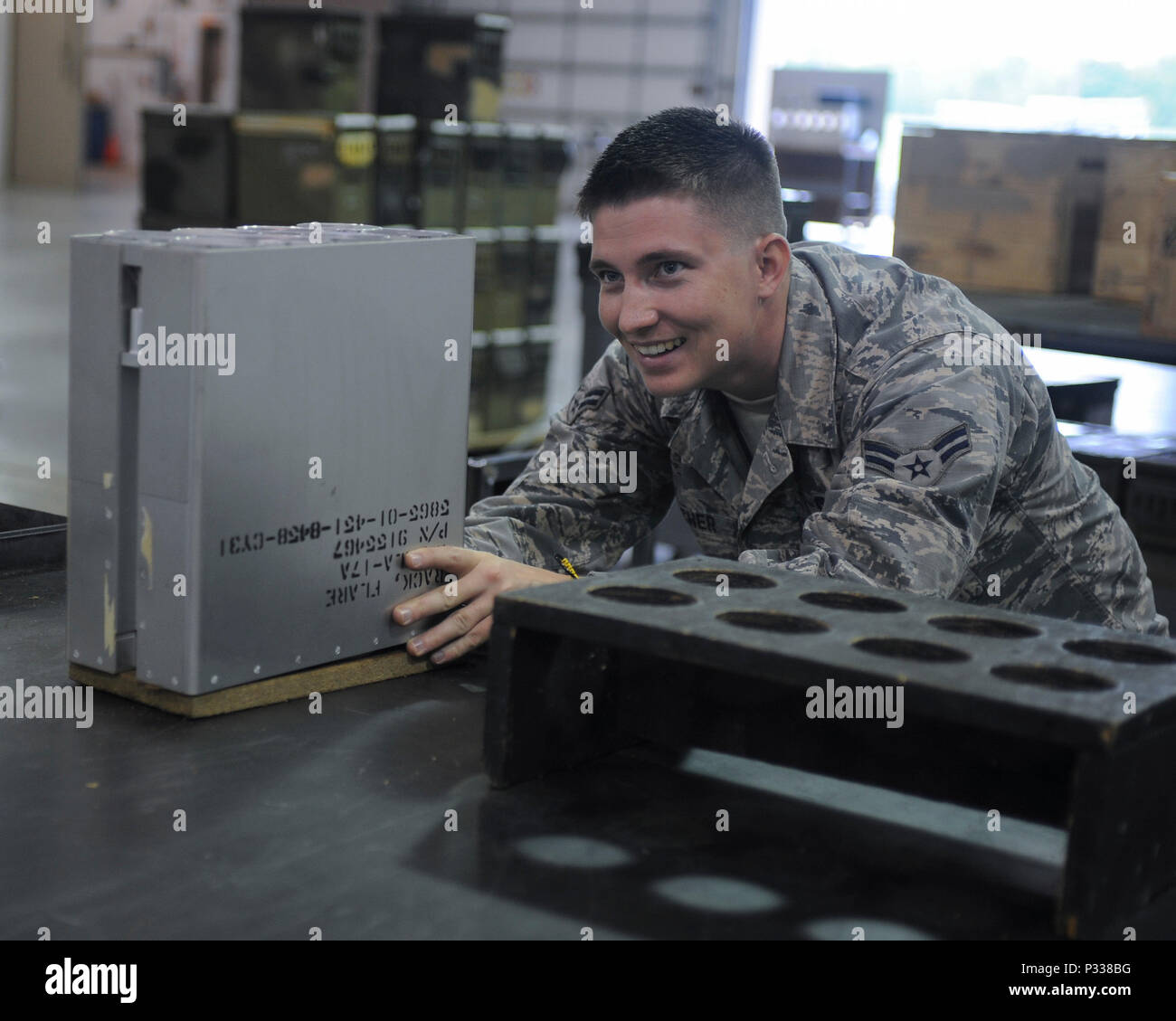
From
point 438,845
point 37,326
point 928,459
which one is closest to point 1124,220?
point 928,459

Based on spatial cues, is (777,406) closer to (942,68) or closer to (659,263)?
(659,263)

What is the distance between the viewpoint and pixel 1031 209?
341 cm

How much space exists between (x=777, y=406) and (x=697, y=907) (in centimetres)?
87

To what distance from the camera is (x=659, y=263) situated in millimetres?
1592

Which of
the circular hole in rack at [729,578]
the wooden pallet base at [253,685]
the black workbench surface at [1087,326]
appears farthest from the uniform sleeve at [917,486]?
the black workbench surface at [1087,326]

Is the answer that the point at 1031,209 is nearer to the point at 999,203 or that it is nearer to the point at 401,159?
the point at 999,203

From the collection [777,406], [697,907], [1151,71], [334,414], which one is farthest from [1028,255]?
[1151,71]

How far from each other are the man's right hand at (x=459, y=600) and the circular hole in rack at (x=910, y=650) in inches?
19.1

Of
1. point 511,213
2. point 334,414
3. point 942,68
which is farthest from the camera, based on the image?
point 942,68

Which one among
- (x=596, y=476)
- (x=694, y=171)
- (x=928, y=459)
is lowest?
(x=596, y=476)

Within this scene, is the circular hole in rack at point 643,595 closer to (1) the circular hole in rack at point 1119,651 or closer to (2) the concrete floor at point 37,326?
(1) the circular hole in rack at point 1119,651

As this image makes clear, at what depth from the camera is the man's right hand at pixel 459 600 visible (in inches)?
55.5

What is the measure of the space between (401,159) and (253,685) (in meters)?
4.81

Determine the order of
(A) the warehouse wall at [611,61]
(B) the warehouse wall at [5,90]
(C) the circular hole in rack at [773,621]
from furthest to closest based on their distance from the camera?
1. (A) the warehouse wall at [611,61]
2. (B) the warehouse wall at [5,90]
3. (C) the circular hole in rack at [773,621]
